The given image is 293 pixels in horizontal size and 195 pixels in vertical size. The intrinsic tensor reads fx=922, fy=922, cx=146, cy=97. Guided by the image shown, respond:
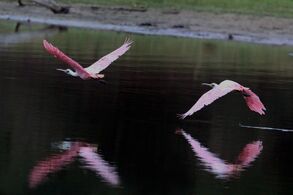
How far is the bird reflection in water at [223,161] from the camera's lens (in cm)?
1215

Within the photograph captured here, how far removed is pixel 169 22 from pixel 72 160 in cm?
2757

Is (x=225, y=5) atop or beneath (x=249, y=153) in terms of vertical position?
atop

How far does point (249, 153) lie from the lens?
44.3ft

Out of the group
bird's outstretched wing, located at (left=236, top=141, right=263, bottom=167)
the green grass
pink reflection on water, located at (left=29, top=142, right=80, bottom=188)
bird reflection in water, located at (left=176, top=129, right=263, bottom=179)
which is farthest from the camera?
the green grass

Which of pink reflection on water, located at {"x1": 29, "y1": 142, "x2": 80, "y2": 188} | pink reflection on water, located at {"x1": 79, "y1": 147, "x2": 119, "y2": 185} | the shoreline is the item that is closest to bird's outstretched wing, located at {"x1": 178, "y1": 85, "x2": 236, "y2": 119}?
pink reflection on water, located at {"x1": 79, "y1": 147, "x2": 119, "y2": 185}

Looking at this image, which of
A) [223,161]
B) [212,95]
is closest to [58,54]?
[212,95]

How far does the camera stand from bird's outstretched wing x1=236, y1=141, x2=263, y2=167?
12848 millimetres

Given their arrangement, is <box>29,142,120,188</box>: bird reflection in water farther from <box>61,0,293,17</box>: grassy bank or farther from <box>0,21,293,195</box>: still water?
<box>61,0,293,17</box>: grassy bank

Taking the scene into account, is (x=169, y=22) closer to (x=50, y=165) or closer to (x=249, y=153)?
(x=249, y=153)

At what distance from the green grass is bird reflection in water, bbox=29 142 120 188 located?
28768mm

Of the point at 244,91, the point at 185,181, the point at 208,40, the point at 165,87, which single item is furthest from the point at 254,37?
the point at 185,181

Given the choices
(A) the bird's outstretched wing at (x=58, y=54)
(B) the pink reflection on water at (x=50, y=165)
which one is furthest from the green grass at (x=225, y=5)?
(B) the pink reflection on water at (x=50, y=165)

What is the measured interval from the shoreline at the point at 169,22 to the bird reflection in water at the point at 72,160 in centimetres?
2353

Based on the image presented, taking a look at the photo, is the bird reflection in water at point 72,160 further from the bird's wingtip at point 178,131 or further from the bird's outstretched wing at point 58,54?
the bird's wingtip at point 178,131
